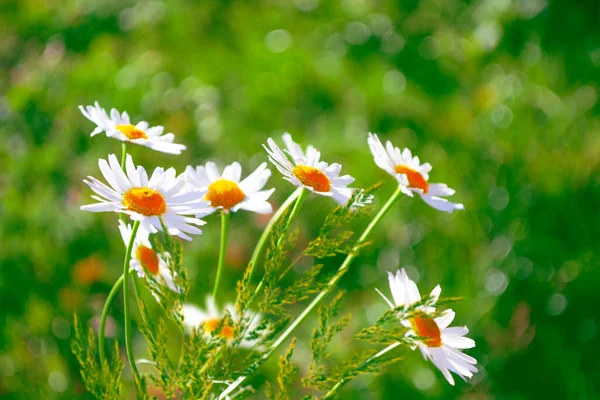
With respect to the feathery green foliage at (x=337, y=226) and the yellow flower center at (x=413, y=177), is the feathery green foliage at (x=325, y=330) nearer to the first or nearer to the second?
the feathery green foliage at (x=337, y=226)

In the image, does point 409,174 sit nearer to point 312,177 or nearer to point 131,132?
point 312,177

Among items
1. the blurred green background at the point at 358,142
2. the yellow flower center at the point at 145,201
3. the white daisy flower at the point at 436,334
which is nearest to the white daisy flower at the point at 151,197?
the yellow flower center at the point at 145,201

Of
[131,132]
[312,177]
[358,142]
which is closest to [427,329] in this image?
[312,177]

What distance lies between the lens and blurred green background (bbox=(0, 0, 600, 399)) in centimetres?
133

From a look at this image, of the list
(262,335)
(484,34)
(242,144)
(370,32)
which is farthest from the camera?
(370,32)

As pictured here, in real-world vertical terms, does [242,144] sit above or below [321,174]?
below

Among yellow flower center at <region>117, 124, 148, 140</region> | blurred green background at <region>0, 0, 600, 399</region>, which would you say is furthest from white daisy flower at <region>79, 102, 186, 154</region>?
blurred green background at <region>0, 0, 600, 399</region>

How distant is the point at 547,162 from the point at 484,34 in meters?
0.65

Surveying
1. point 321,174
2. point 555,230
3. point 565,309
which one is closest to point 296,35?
point 555,230

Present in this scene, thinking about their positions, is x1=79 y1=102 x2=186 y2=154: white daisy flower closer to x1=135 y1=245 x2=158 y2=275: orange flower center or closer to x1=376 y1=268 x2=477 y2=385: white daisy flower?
x1=135 y1=245 x2=158 y2=275: orange flower center

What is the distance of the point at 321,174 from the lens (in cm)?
45

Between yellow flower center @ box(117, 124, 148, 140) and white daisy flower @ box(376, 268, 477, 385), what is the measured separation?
9.0 inches

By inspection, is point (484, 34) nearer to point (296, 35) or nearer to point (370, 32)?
point (370, 32)

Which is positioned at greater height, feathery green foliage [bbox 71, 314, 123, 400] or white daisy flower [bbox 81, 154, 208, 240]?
white daisy flower [bbox 81, 154, 208, 240]
